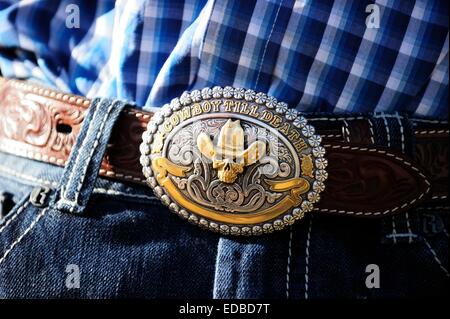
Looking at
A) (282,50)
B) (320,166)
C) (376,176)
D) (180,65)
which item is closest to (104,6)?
(180,65)

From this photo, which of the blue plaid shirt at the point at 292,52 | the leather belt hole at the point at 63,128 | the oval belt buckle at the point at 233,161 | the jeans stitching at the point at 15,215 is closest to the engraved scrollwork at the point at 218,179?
the oval belt buckle at the point at 233,161

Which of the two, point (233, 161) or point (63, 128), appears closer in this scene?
point (233, 161)

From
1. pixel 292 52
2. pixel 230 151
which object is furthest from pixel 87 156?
pixel 292 52

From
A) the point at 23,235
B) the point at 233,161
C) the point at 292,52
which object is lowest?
the point at 23,235

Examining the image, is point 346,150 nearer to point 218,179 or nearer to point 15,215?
point 218,179

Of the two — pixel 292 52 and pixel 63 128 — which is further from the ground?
pixel 292 52

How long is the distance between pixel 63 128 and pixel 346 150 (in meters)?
0.75

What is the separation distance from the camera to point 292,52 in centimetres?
143

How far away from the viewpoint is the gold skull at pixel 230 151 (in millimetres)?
1336

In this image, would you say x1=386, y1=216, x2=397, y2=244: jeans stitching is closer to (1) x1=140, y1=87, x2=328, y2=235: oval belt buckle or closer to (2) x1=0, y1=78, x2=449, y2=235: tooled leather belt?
(2) x1=0, y1=78, x2=449, y2=235: tooled leather belt

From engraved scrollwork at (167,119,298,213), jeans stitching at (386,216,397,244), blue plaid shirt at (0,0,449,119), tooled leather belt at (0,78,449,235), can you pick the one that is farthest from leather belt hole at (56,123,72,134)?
jeans stitching at (386,216,397,244)

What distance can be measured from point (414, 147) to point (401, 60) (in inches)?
9.4

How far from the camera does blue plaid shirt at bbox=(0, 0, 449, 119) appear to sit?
55.6 inches
